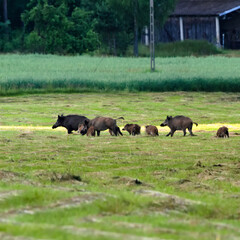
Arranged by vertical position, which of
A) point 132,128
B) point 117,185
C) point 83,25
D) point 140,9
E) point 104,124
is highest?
point 140,9

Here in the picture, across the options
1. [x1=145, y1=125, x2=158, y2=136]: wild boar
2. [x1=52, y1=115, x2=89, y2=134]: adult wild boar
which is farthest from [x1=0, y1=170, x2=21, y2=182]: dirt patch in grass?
[x1=52, y1=115, x2=89, y2=134]: adult wild boar

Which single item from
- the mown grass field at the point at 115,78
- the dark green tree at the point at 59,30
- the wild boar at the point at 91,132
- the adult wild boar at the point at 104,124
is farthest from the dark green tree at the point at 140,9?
the wild boar at the point at 91,132

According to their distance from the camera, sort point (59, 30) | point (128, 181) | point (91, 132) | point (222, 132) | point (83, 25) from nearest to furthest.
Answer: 1. point (128, 181)
2. point (222, 132)
3. point (91, 132)
4. point (59, 30)
5. point (83, 25)

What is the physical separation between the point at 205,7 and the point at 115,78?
38.6 metres

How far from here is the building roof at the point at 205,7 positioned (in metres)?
85.1

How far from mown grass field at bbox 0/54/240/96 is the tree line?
19874mm

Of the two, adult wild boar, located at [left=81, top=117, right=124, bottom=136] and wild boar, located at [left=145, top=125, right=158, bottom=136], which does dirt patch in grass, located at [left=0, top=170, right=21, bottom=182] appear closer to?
Result: adult wild boar, located at [left=81, top=117, right=124, bottom=136]

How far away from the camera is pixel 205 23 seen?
286 feet

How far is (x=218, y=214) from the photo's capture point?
1095cm

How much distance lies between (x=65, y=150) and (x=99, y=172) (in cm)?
443

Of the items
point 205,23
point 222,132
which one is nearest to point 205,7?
point 205,23

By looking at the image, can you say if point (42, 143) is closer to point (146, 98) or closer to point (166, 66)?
point (146, 98)

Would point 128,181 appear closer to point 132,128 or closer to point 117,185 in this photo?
point 117,185

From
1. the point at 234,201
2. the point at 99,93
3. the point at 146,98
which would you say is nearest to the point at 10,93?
the point at 99,93
